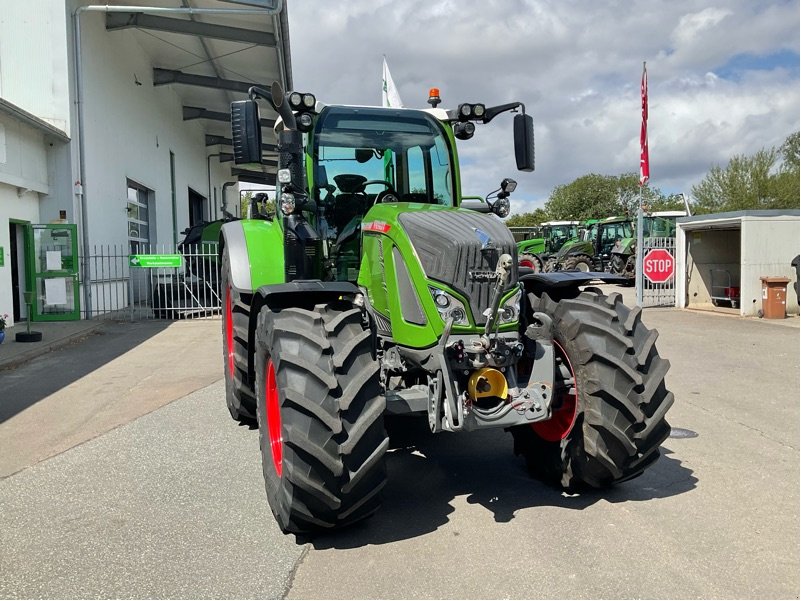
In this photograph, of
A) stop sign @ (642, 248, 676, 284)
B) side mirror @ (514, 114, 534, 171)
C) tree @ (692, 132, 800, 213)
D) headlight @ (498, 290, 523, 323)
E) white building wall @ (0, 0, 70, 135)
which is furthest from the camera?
tree @ (692, 132, 800, 213)

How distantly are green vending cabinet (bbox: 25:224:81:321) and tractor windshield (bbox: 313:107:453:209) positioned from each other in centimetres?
1110

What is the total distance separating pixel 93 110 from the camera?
15852mm

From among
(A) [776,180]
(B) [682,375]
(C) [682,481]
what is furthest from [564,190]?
(C) [682,481]

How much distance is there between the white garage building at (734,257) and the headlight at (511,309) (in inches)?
510

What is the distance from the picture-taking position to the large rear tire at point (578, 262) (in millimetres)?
25469

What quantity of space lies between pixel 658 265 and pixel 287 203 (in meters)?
13.9

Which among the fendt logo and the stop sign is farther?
the stop sign

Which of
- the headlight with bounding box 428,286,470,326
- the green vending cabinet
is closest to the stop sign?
the green vending cabinet

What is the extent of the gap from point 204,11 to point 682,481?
531 inches

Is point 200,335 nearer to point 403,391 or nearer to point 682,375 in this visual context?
point 682,375

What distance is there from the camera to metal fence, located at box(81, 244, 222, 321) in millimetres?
15508

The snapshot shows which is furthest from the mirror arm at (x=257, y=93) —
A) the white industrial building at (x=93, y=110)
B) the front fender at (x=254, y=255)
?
the white industrial building at (x=93, y=110)

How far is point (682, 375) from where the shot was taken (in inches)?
339

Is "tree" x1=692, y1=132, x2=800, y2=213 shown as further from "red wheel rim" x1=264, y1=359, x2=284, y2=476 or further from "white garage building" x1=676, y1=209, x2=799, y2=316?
"red wheel rim" x1=264, y1=359, x2=284, y2=476
